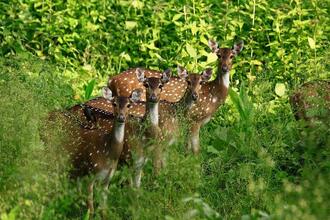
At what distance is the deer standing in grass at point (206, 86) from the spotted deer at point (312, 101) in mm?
890

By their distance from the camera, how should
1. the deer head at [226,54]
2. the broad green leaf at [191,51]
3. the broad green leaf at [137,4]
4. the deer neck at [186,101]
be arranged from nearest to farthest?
the deer neck at [186,101], the deer head at [226,54], the broad green leaf at [191,51], the broad green leaf at [137,4]

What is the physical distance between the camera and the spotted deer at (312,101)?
9.48 metres

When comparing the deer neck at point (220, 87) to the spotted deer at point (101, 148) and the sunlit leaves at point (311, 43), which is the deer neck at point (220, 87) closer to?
the sunlit leaves at point (311, 43)

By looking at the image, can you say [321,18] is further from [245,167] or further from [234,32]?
[245,167]

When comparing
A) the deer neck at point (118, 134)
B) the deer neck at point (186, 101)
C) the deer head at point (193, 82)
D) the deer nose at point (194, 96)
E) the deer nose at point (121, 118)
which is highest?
the deer nose at point (121, 118)

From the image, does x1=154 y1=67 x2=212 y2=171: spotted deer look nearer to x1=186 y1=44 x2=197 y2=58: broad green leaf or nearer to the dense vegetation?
the dense vegetation

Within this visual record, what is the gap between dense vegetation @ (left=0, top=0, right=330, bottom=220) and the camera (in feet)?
26.3

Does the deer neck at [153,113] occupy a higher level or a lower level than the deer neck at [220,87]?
higher

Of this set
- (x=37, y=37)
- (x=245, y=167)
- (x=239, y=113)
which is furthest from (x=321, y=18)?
(x=245, y=167)

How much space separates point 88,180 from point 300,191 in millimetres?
1808

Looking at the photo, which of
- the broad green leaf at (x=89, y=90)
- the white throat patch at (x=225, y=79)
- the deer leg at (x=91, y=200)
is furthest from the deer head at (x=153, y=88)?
the broad green leaf at (x=89, y=90)

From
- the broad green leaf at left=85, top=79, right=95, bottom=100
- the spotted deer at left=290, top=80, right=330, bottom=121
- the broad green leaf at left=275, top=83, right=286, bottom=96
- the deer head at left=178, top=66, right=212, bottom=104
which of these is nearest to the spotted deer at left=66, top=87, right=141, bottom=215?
the deer head at left=178, top=66, right=212, bottom=104

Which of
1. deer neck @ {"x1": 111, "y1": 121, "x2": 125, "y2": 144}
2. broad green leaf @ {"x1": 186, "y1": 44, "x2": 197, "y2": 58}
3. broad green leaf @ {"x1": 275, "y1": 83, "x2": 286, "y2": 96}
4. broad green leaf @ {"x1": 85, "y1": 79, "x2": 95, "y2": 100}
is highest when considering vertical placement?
deer neck @ {"x1": 111, "y1": 121, "x2": 125, "y2": 144}

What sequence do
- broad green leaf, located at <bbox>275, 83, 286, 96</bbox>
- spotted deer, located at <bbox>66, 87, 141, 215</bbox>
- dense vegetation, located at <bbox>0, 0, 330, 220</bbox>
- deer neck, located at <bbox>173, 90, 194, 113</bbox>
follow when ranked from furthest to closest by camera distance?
broad green leaf, located at <bbox>275, 83, 286, 96</bbox>, deer neck, located at <bbox>173, 90, 194, 113</bbox>, spotted deer, located at <bbox>66, 87, 141, 215</bbox>, dense vegetation, located at <bbox>0, 0, 330, 220</bbox>
